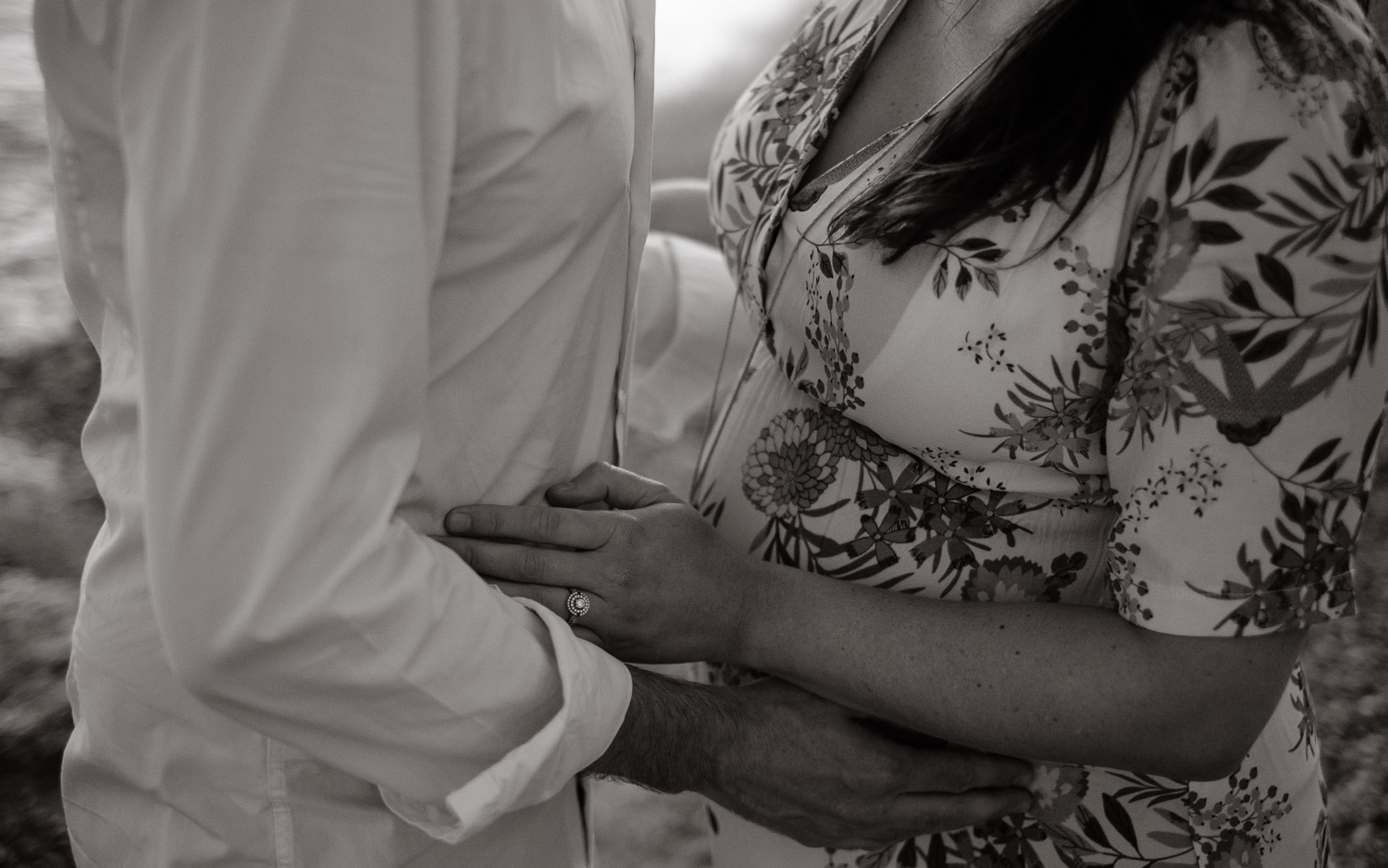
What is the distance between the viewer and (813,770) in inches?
31.5

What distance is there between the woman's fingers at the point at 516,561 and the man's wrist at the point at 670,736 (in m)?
0.09

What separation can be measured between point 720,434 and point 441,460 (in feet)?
1.16

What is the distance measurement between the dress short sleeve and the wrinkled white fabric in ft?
1.15

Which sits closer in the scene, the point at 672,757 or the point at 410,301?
the point at 410,301

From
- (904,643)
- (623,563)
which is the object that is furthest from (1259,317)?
(623,563)

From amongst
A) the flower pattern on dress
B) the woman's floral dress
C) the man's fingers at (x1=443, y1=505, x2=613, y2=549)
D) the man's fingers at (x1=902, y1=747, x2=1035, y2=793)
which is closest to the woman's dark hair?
the woman's floral dress

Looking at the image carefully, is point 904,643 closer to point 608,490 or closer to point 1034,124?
point 608,490

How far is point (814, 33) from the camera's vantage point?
100cm

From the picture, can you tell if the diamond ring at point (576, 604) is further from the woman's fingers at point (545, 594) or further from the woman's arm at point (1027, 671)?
the woman's arm at point (1027, 671)

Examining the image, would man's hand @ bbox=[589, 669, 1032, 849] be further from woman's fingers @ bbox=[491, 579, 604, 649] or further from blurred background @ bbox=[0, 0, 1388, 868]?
blurred background @ bbox=[0, 0, 1388, 868]

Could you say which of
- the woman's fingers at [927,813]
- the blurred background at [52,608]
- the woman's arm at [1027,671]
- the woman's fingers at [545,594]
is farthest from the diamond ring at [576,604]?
the blurred background at [52,608]

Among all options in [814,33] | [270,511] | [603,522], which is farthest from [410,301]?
[814,33]

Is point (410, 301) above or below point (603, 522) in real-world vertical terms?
above

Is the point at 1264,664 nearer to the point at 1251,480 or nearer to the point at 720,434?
the point at 1251,480
